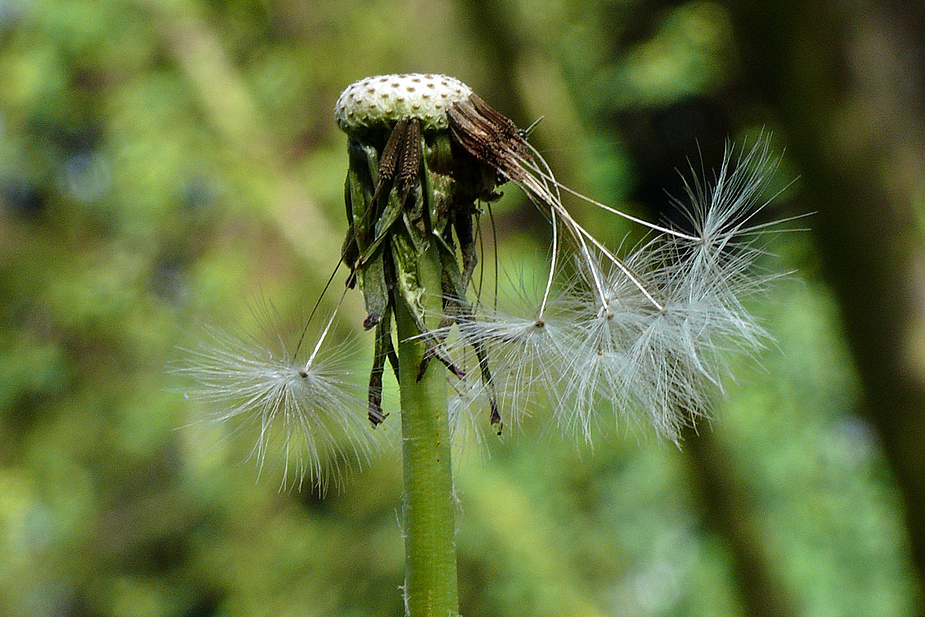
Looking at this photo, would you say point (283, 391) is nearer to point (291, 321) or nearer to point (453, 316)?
point (453, 316)

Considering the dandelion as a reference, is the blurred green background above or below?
above

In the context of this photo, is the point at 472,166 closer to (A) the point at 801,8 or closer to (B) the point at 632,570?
(A) the point at 801,8

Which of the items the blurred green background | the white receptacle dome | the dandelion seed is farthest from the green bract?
the blurred green background

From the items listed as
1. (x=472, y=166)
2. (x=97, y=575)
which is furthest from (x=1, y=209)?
(x=472, y=166)

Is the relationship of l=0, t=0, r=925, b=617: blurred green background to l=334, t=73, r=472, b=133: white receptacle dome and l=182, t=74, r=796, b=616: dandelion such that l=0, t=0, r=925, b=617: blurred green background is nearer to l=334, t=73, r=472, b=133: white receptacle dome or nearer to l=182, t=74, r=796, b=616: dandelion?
l=182, t=74, r=796, b=616: dandelion

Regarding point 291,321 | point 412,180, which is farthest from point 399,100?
point 291,321

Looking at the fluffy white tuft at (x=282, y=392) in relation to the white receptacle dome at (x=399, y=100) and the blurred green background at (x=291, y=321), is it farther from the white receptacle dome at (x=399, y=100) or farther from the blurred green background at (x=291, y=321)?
the blurred green background at (x=291, y=321)

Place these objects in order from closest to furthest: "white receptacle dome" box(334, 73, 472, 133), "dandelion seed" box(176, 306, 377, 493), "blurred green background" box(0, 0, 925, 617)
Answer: "white receptacle dome" box(334, 73, 472, 133)
"dandelion seed" box(176, 306, 377, 493)
"blurred green background" box(0, 0, 925, 617)

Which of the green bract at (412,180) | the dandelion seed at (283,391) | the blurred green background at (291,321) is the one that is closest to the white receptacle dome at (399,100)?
the green bract at (412,180)
